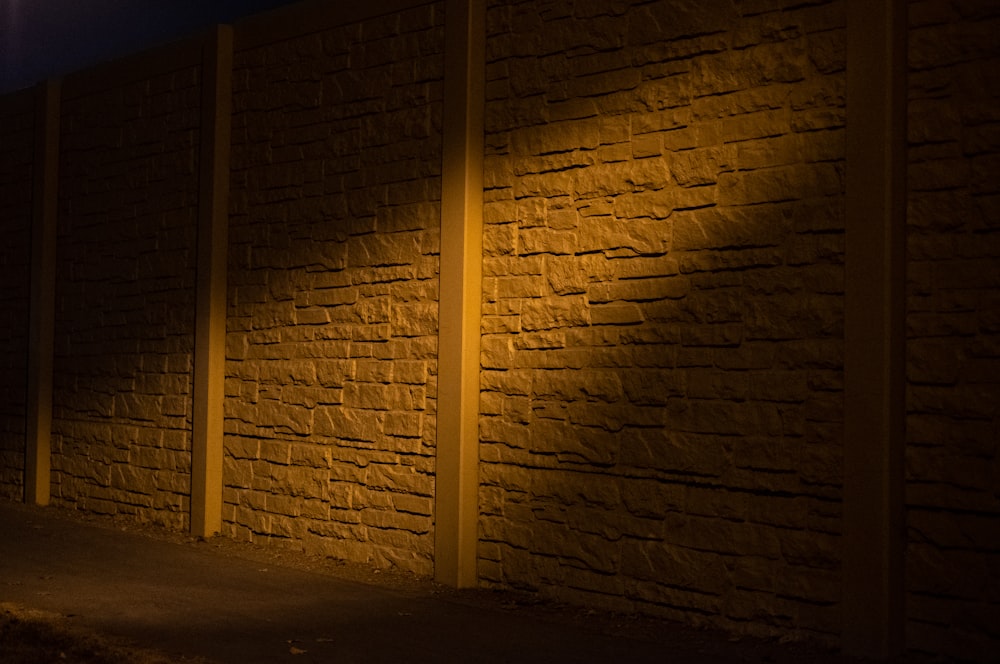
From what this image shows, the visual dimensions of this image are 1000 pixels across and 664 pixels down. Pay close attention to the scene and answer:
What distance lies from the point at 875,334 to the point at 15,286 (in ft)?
35.9

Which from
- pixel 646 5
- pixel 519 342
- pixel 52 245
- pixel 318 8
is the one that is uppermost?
pixel 318 8

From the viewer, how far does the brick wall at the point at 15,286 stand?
46.7 ft

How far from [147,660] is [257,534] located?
14.9 feet

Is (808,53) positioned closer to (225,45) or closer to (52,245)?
(225,45)

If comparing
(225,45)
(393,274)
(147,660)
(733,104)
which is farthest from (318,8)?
(147,660)

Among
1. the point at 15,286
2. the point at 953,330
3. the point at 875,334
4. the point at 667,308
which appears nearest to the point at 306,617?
the point at 667,308

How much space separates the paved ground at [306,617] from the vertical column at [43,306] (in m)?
3.53

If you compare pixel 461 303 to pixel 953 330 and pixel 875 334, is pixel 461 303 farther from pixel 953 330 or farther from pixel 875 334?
pixel 953 330

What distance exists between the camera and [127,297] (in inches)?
503

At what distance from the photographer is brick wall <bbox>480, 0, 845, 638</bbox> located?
7180 mm

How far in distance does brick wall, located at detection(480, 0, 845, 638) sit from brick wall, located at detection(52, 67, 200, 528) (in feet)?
14.0

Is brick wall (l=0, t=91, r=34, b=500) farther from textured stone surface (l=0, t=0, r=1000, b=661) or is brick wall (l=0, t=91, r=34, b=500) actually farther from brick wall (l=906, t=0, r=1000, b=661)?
brick wall (l=906, t=0, r=1000, b=661)

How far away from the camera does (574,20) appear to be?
8562mm

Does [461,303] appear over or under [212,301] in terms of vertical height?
under
